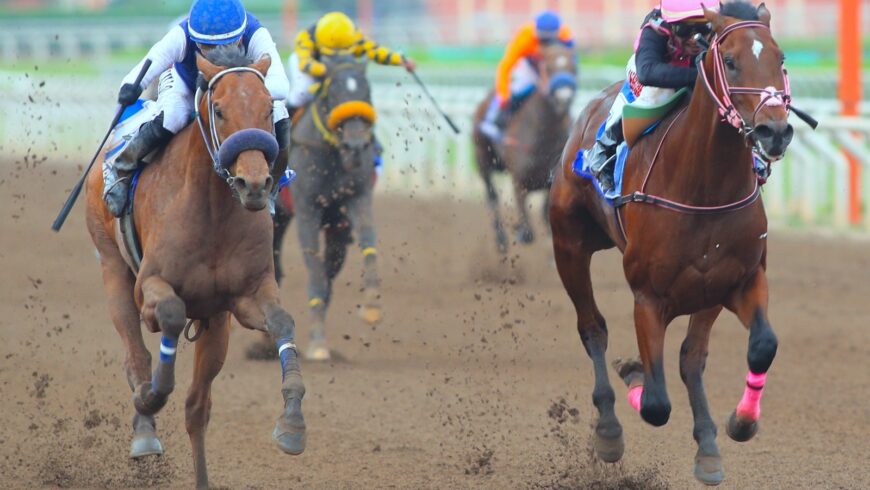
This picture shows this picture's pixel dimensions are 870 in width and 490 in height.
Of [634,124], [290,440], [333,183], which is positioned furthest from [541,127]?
[290,440]

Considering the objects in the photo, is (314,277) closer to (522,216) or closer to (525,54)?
(522,216)

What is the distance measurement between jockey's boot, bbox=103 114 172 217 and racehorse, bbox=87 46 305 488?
6 centimetres

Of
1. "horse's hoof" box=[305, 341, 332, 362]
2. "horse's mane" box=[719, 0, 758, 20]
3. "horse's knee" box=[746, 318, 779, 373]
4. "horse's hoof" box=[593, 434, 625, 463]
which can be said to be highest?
"horse's mane" box=[719, 0, 758, 20]

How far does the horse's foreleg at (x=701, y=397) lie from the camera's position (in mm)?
5824

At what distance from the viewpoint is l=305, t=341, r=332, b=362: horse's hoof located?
9352 millimetres

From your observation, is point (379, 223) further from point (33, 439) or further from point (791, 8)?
point (791, 8)

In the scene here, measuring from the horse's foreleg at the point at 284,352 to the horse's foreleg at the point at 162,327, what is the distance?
277mm

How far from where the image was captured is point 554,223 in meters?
7.09

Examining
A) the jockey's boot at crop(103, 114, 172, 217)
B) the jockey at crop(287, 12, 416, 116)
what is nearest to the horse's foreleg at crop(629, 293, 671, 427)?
the jockey's boot at crop(103, 114, 172, 217)

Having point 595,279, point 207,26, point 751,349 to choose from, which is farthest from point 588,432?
point 595,279

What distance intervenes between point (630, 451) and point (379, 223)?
8877mm

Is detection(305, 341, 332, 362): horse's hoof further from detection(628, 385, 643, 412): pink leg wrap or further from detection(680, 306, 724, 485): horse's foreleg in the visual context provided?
detection(680, 306, 724, 485): horse's foreleg

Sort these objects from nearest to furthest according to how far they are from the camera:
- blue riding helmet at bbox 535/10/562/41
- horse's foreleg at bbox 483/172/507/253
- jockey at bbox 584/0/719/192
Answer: jockey at bbox 584/0/719/192, horse's foreleg at bbox 483/172/507/253, blue riding helmet at bbox 535/10/562/41

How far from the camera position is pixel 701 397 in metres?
6.14
